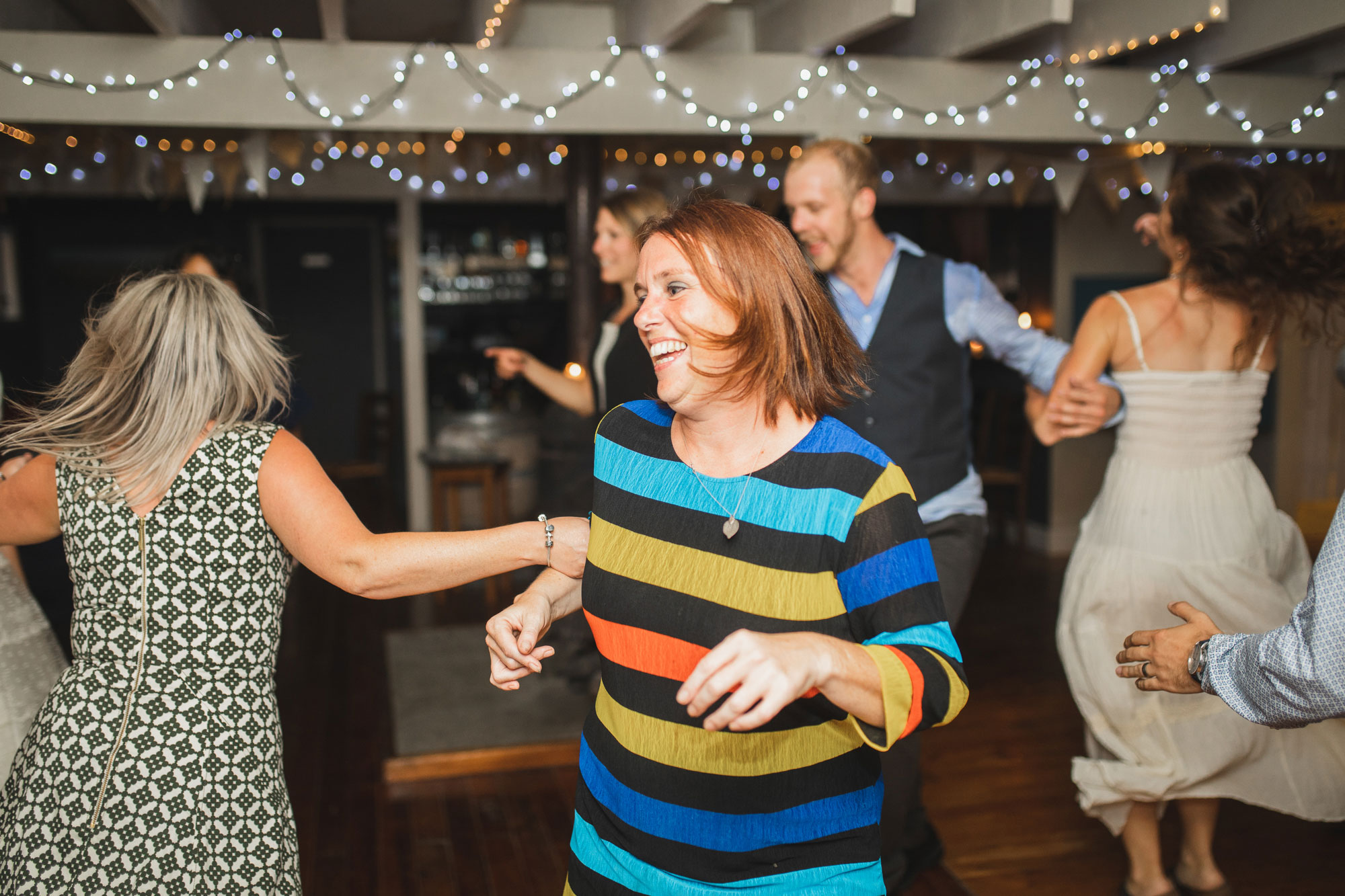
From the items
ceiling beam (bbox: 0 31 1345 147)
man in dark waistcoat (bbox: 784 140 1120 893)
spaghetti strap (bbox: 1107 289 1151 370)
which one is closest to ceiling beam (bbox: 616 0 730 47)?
ceiling beam (bbox: 0 31 1345 147)

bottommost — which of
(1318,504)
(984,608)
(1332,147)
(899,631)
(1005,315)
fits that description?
(984,608)

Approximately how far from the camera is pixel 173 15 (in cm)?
341

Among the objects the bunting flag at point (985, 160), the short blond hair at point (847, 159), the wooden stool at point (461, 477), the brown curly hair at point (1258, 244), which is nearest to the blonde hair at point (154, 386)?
the short blond hair at point (847, 159)

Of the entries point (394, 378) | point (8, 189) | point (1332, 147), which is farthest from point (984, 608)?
point (8, 189)

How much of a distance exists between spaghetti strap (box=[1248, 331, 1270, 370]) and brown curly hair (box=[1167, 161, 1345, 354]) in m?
0.02

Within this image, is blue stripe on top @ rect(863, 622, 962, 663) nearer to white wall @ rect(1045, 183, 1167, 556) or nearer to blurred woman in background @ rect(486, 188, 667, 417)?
blurred woman in background @ rect(486, 188, 667, 417)

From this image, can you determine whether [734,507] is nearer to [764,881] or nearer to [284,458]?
[764,881]

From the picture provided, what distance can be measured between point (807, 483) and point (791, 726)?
0.95 feet

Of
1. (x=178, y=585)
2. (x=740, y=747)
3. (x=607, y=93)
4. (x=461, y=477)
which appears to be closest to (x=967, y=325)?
(x=740, y=747)

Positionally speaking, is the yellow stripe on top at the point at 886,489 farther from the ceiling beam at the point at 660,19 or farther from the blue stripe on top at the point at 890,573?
the ceiling beam at the point at 660,19

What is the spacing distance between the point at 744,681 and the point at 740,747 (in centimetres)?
32

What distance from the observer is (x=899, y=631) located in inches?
43.5

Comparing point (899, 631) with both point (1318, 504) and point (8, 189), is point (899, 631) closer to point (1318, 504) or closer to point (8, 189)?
point (1318, 504)

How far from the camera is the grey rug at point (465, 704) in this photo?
11.7 ft
